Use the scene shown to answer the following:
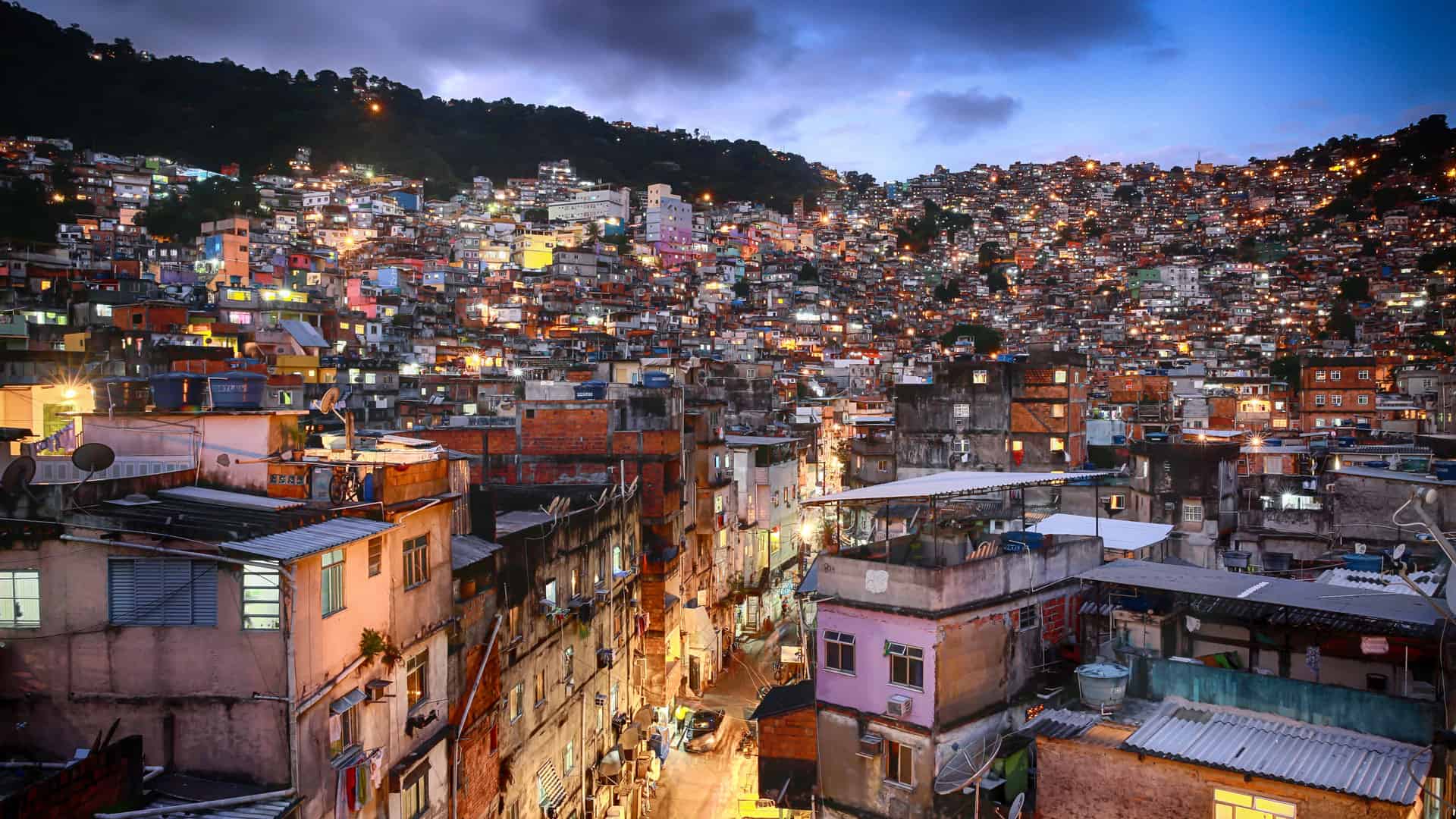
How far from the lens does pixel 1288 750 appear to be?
31.6ft

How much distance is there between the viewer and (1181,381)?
64.2 m

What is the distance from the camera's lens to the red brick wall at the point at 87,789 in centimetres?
746

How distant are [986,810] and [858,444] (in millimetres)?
29842

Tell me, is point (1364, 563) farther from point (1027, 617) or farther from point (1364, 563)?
point (1027, 617)

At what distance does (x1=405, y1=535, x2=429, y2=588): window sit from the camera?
12.6 metres

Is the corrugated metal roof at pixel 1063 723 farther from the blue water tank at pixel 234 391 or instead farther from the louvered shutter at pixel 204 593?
the blue water tank at pixel 234 391

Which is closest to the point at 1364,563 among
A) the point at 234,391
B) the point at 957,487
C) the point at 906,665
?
the point at 957,487

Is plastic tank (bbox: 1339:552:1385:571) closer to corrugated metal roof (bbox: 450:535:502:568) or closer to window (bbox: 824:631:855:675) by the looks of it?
window (bbox: 824:631:855:675)

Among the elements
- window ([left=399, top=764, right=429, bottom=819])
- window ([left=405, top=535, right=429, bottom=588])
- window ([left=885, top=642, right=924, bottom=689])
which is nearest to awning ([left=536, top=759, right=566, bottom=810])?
window ([left=399, top=764, right=429, bottom=819])

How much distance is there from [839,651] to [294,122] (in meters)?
150

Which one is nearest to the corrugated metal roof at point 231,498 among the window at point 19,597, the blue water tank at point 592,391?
the window at point 19,597

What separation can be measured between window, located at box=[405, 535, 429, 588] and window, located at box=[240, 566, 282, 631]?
111 inches

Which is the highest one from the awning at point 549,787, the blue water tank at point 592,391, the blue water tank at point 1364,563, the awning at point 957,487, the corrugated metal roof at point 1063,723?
the blue water tank at point 592,391

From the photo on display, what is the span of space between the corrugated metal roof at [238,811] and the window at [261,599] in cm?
183
